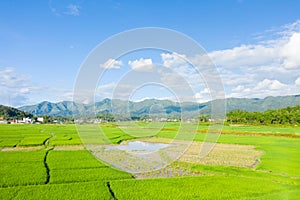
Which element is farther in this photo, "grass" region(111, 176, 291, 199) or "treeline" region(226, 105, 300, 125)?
"treeline" region(226, 105, 300, 125)

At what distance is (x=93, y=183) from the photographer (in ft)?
33.2

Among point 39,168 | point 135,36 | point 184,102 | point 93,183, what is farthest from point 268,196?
point 39,168

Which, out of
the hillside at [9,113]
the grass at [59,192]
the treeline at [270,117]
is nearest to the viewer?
the grass at [59,192]

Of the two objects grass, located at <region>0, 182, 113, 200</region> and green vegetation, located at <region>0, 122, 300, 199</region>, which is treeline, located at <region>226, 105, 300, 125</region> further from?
grass, located at <region>0, 182, 113, 200</region>

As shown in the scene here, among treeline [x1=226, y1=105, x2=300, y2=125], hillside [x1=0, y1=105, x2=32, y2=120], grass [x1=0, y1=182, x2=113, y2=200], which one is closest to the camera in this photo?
grass [x1=0, y1=182, x2=113, y2=200]

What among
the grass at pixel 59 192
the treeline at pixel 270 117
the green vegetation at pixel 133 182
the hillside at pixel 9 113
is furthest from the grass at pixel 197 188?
the hillside at pixel 9 113

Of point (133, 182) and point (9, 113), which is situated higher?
point (9, 113)

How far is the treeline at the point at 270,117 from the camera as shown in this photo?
58175mm

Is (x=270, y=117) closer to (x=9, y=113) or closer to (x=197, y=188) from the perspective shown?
(x=197, y=188)

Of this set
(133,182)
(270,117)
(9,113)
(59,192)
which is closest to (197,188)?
(133,182)

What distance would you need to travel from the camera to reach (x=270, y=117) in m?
61.9

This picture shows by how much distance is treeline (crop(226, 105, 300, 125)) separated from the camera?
191 feet

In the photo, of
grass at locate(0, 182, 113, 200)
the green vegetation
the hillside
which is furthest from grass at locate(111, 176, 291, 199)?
the hillside

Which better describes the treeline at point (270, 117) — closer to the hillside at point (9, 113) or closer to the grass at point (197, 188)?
the grass at point (197, 188)
